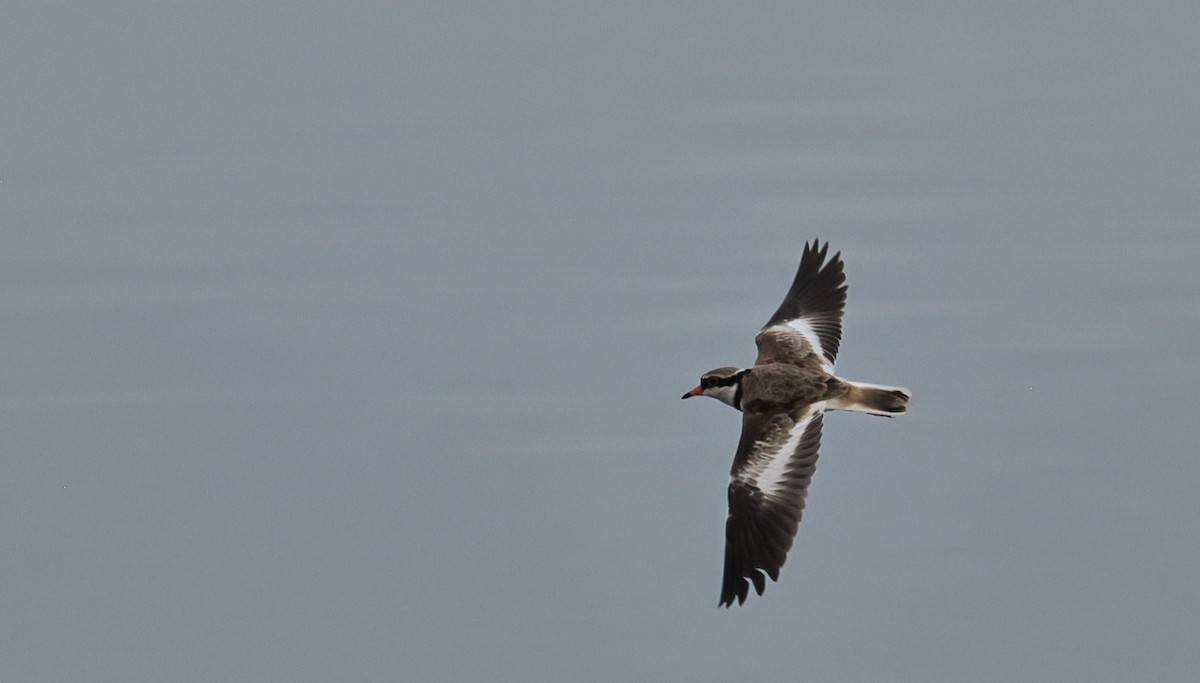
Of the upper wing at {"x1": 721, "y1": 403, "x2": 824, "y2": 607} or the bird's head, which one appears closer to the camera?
the upper wing at {"x1": 721, "y1": 403, "x2": 824, "y2": 607}

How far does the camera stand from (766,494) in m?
13.7

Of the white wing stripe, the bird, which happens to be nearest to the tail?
the bird

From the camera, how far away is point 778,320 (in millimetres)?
15875

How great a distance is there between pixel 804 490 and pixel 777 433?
1.60 feet

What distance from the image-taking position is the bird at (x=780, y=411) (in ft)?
44.6

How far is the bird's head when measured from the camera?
1460 cm

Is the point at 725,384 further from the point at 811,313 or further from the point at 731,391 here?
the point at 811,313

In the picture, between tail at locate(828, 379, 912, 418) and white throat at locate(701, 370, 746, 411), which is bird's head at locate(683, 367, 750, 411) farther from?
tail at locate(828, 379, 912, 418)

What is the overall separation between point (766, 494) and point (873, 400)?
3.38 ft

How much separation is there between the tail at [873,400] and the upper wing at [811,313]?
2.92 feet

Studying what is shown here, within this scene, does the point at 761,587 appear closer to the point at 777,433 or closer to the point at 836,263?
the point at 777,433

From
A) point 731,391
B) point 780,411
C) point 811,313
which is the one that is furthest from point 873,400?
point 811,313

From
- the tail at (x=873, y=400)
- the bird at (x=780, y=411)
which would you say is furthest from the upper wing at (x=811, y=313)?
the tail at (x=873, y=400)

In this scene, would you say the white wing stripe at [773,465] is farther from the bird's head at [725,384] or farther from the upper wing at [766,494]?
the bird's head at [725,384]
